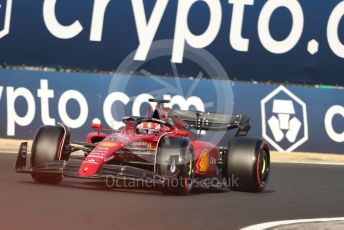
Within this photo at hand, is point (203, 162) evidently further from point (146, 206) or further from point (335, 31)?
point (335, 31)

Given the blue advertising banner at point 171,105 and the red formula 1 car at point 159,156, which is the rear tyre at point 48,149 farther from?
the blue advertising banner at point 171,105

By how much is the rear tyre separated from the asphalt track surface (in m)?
0.23

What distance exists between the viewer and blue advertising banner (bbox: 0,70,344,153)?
1997cm

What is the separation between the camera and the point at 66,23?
20.5 metres

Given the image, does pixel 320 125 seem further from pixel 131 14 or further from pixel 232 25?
pixel 131 14

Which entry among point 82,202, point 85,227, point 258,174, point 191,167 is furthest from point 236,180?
point 85,227

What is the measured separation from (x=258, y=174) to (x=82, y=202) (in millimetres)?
3499

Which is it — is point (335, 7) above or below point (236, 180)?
above

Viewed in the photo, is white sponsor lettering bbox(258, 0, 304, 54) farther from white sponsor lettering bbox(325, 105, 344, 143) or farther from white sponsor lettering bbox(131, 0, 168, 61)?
white sponsor lettering bbox(131, 0, 168, 61)

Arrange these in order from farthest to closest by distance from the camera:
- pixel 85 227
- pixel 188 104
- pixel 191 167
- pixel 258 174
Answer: pixel 188 104, pixel 258 174, pixel 191 167, pixel 85 227

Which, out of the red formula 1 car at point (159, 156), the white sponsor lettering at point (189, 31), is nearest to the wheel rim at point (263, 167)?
the red formula 1 car at point (159, 156)

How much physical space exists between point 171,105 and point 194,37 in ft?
5.37

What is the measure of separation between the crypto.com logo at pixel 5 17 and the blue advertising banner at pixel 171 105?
115 centimetres

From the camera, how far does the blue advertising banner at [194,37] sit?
20.4 m
